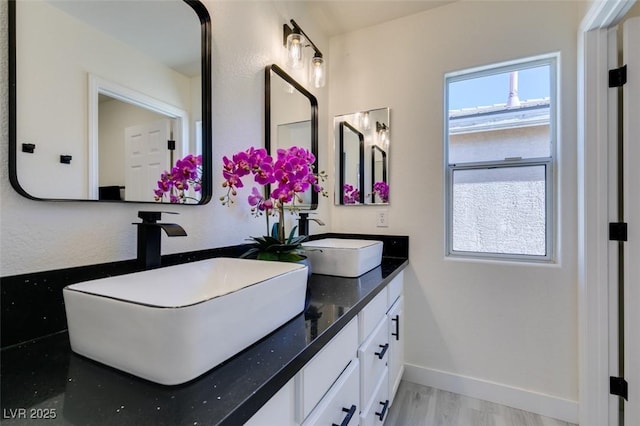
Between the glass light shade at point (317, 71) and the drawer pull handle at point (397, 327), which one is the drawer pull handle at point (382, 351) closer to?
the drawer pull handle at point (397, 327)

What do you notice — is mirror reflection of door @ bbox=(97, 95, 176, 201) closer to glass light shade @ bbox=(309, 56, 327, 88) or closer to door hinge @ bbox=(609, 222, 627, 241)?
glass light shade @ bbox=(309, 56, 327, 88)

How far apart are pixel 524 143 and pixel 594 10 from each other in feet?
2.14

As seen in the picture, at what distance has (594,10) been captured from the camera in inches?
52.1

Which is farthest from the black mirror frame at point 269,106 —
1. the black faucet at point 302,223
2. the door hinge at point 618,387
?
the door hinge at point 618,387

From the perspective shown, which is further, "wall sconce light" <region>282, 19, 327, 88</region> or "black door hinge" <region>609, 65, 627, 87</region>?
"wall sconce light" <region>282, 19, 327, 88</region>

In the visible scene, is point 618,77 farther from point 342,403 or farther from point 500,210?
point 342,403

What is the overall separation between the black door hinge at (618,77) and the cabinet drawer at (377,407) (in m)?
1.77

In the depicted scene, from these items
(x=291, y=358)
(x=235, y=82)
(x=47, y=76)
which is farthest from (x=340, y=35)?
(x=291, y=358)

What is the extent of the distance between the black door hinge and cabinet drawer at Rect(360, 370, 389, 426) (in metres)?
1.77

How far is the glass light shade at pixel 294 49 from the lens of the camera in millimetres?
1588

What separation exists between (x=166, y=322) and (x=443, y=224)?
1.70 meters

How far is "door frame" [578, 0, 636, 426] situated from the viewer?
1.40m

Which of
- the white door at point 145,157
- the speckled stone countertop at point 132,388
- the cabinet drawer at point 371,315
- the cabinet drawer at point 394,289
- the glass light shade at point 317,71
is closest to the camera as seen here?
the speckled stone countertop at point 132,388

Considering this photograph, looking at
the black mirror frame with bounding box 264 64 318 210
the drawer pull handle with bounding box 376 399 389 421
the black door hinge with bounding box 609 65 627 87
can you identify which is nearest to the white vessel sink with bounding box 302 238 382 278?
the black mirror frame with bounding box 264 64 318 210
